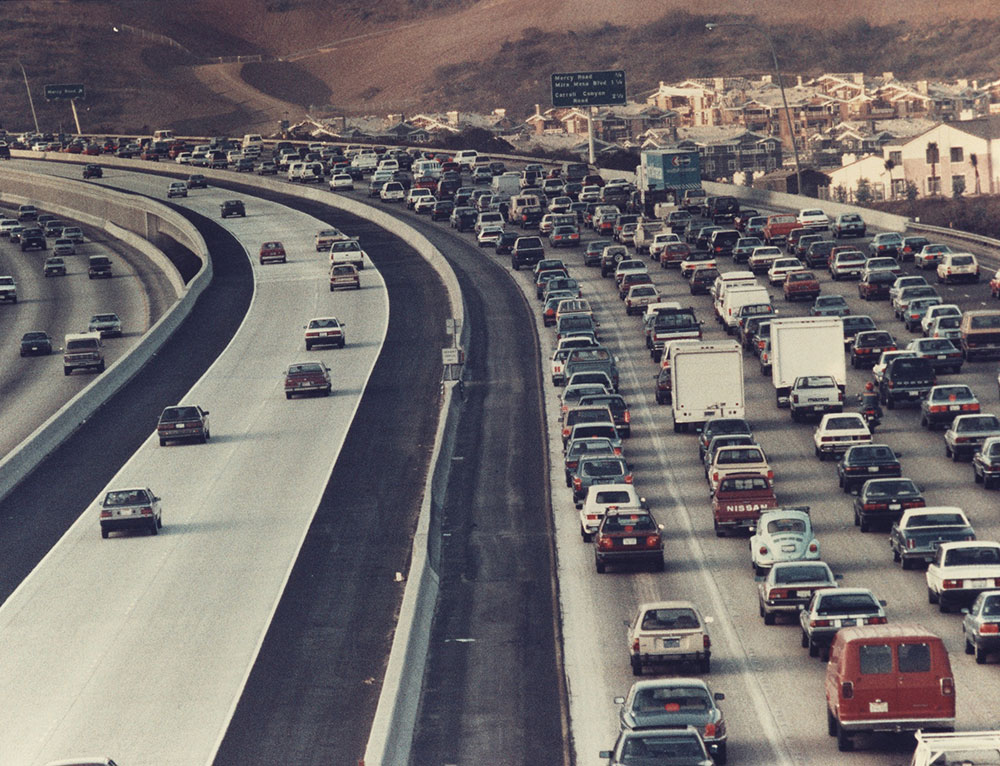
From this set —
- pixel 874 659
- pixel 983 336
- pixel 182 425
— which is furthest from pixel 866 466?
pixel 182 425

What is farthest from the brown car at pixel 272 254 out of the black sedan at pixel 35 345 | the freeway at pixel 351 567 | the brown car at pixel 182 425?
the brown car at pixel 182 425

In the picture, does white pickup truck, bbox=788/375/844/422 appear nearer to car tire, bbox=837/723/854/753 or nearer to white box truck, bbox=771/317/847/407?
white box truck, bbox=771/317/847/407

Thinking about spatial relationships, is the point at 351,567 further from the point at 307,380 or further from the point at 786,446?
the point at 307,380

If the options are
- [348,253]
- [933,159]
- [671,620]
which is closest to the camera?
[671,620]

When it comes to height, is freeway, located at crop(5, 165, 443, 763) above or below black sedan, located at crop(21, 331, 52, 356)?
below

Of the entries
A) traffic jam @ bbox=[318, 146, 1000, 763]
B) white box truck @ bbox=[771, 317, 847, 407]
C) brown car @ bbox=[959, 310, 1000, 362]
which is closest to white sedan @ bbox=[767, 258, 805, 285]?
traffic jam @ bbox=[318, 146, 1000, 763]

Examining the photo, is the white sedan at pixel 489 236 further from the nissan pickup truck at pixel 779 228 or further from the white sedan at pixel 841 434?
the white sedan at pixel 841 434
